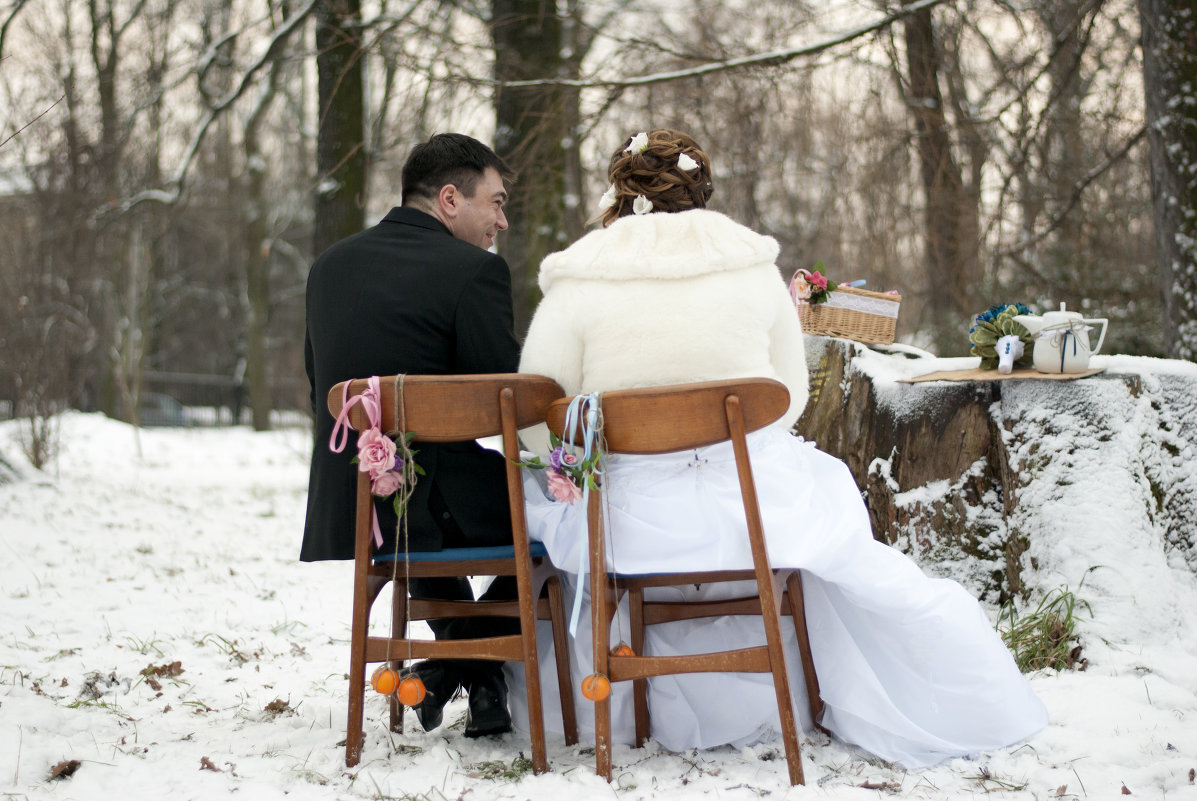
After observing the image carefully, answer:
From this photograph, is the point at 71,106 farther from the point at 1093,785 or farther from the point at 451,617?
the point at 1093,785

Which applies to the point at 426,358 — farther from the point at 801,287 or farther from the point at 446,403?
the point at 801,287

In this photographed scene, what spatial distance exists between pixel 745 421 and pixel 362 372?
3.61 ft

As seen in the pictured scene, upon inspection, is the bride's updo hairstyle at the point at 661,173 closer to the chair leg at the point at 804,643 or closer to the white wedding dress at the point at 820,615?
the white wedding dress at the point at 820,615

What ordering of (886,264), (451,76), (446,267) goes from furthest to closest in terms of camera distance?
(886,264) → (451,76) → (446,267)

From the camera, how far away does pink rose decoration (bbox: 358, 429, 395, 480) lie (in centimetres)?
249

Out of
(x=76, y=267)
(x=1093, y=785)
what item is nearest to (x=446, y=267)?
(x=1093, y=785)

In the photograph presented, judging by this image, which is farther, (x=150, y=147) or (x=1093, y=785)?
(x=150, y=147)

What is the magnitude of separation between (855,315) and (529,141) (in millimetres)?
3025

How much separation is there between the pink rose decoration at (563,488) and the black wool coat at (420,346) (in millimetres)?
316

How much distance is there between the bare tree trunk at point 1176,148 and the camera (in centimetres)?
520

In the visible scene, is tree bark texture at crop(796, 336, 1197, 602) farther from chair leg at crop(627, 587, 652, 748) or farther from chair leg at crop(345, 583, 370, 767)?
chair leg at crop(345, 583, 370, 767)

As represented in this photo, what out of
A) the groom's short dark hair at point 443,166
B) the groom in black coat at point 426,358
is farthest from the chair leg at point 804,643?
the groom's short dark hair at point 443,166

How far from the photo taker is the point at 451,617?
294 cm

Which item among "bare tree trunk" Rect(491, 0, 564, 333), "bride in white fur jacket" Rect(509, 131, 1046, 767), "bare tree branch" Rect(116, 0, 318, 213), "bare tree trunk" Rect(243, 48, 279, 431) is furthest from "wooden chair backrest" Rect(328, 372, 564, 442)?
"bare tree trunk" Rect(243, 48, 279, 431)
